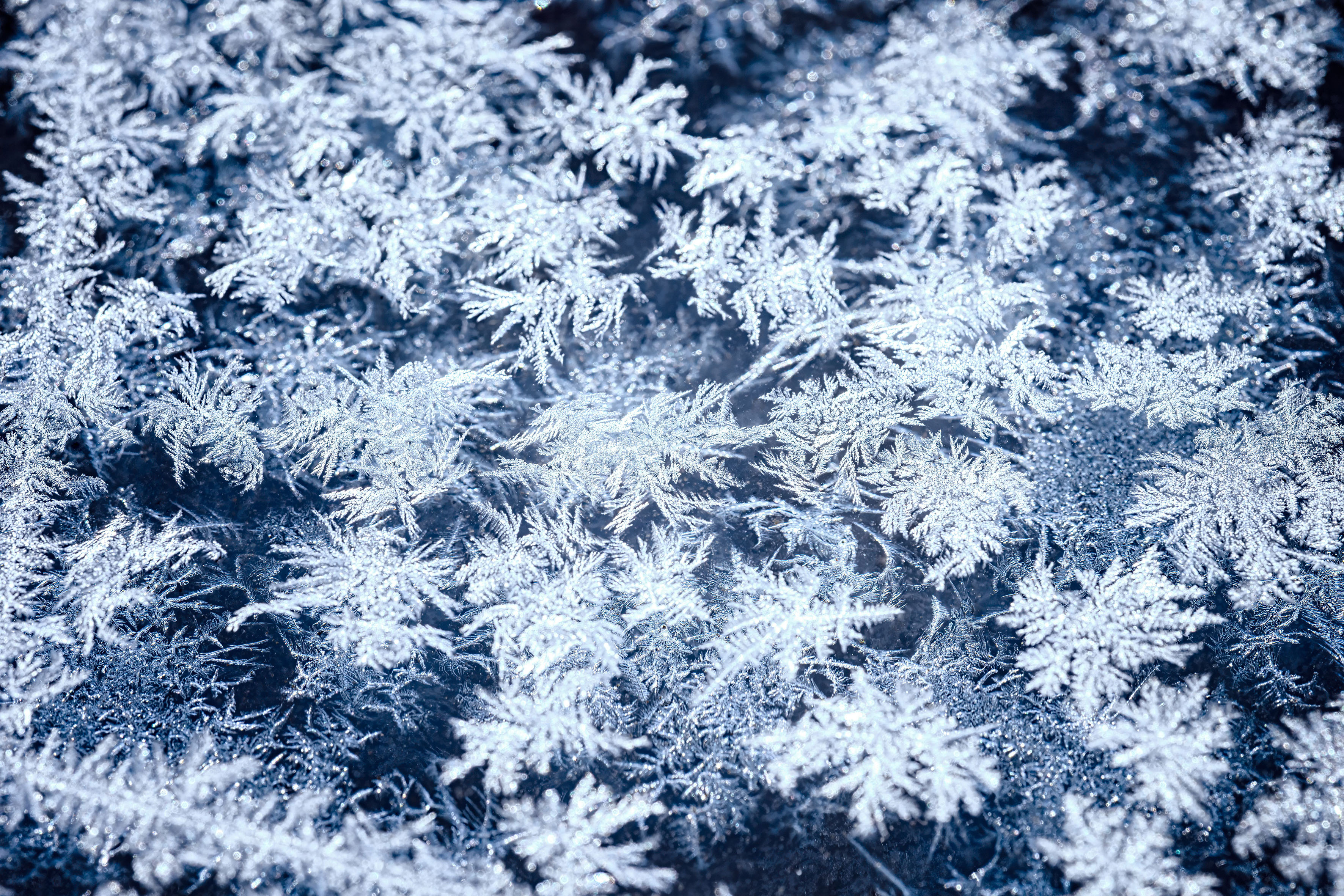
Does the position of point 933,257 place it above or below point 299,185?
below

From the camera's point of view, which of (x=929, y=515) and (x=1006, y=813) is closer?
(x=1006, y=813)

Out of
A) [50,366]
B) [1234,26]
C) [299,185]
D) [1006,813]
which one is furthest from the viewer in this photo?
[1234,26]

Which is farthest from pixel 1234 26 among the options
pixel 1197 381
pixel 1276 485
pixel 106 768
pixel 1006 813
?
pixel 106 768

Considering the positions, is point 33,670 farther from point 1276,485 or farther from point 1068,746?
point 1276,485

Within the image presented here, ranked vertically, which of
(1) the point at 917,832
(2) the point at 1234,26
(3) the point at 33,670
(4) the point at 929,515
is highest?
(2) the point at 1234,26

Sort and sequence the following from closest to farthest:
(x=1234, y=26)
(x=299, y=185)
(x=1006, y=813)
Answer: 1. (x=1006, y=813)
2. (x=299, y=185)
3. (x=1234, y=26)

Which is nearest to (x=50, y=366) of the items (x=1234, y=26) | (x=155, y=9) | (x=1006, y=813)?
(x=155, y=9)
